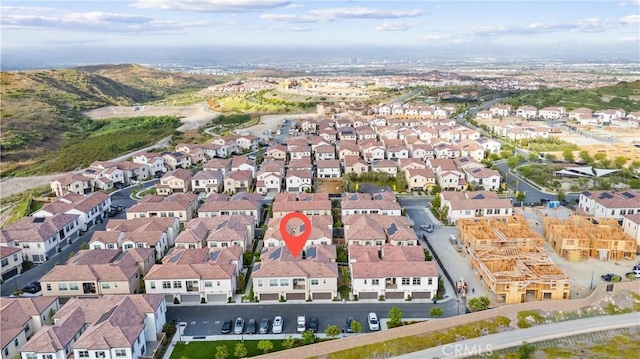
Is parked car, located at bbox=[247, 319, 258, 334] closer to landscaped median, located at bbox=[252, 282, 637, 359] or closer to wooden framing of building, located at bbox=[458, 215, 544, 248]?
landscaped median, located at bbox=[252, 282, 637, 359]

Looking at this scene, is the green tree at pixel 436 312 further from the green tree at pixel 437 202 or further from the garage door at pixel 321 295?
the green tree at pixel 437 202

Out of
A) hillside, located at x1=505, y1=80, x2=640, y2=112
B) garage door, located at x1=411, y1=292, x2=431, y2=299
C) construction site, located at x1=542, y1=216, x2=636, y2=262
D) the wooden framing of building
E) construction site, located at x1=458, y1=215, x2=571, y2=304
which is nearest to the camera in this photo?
construction site, located at x1=458, y1=215, x2=571, y2=304

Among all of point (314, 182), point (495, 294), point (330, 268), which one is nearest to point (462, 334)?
point (495, 294)

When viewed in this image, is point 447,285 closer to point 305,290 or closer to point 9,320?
point 305,290

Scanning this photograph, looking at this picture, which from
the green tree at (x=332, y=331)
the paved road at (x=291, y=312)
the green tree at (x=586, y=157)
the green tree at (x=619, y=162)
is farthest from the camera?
the green tree at (x=586, y=157)

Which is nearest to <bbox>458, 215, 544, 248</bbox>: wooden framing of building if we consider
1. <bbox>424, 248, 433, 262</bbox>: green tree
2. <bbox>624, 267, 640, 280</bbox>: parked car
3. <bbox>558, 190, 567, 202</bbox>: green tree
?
<bbox>424, 248, 433, 262</bbox>: green tree

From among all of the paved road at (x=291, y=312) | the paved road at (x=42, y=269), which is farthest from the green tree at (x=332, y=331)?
the paved road at (x=42, y=269)
